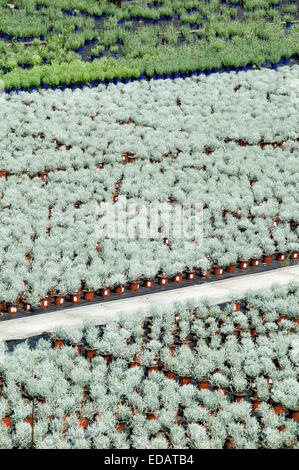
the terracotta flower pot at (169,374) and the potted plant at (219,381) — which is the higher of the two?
the potted plant at (219,381)

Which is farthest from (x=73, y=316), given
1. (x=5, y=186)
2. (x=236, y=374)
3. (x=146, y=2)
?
(x=146, y=2)

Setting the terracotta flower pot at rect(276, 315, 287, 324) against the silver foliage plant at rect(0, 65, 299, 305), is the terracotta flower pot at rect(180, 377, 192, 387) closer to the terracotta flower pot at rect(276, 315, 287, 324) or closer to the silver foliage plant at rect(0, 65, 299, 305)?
the terracotta flower pot at rect(276, 315, 287, 324)

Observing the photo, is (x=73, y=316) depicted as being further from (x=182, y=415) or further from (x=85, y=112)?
(x=85, y=112)

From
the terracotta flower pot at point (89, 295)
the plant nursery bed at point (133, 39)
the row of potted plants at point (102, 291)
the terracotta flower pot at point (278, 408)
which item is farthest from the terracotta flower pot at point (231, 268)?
the plant nursery bed at point (133, 39)

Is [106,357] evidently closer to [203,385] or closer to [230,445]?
[203,385]

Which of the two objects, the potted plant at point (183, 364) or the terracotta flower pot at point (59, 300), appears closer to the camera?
the potted plant at point (183, 364)

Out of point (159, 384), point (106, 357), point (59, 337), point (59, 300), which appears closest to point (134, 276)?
point (59, 300)

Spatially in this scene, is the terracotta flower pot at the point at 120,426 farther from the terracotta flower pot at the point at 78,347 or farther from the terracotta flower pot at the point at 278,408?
the terracotta flower pot at the point at 278,408

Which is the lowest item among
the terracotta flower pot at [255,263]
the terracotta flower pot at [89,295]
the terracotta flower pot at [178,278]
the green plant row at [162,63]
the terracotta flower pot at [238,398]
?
the terracotta flower pot at [255,263]
